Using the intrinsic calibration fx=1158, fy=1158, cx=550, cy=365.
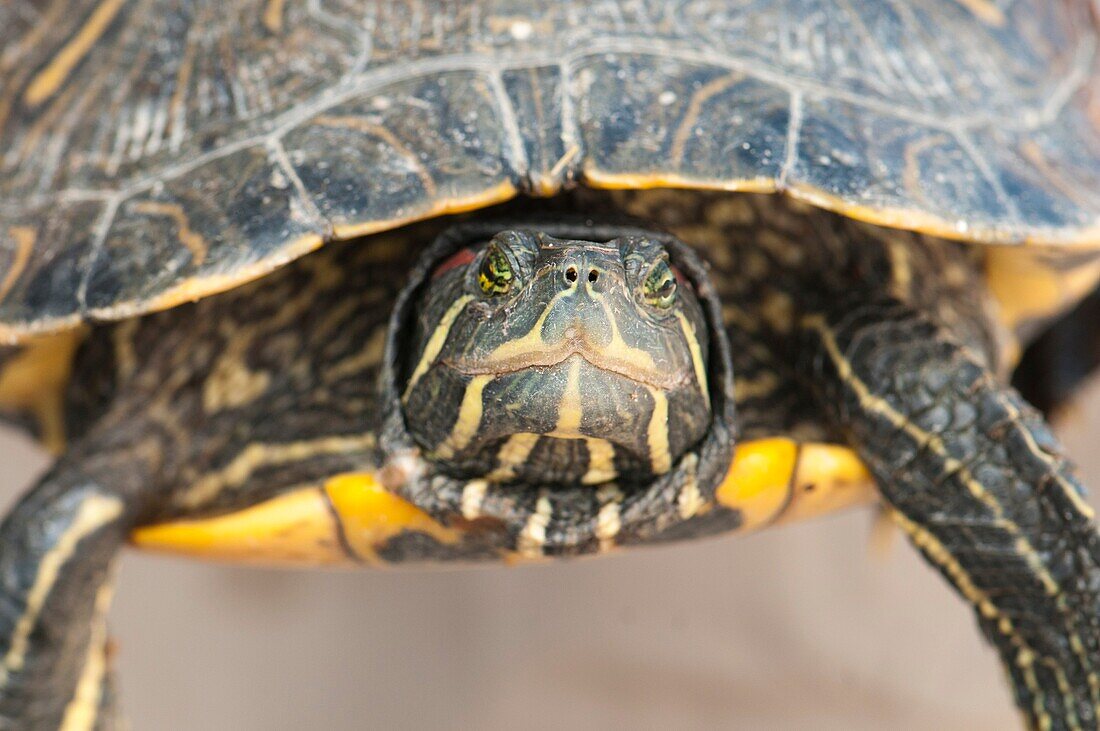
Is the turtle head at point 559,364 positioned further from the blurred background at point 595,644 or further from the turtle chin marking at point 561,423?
the blurred background at point 595,644

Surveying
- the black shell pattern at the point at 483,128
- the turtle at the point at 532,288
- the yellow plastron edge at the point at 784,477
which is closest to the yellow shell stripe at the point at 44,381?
the turtle at the point at 532,288

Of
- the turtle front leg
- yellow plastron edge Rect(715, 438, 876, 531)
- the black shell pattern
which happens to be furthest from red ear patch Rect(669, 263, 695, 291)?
the turtle front leg

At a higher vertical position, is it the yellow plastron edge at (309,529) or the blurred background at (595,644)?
the yellow plastron edge at (309,529)

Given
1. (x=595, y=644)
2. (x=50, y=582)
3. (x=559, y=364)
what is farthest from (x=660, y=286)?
(x=595, y=644)

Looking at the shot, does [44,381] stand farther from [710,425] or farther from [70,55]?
[710,425]

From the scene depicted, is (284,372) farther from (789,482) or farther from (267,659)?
(267,659)

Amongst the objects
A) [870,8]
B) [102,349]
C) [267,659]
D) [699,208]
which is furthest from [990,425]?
[267,659]

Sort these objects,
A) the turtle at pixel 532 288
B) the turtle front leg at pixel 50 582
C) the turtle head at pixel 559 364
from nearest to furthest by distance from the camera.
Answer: the turtle head at pixel 559 364
the turtle at pixel 532 288
the turtle front leg at pixel 50 582
